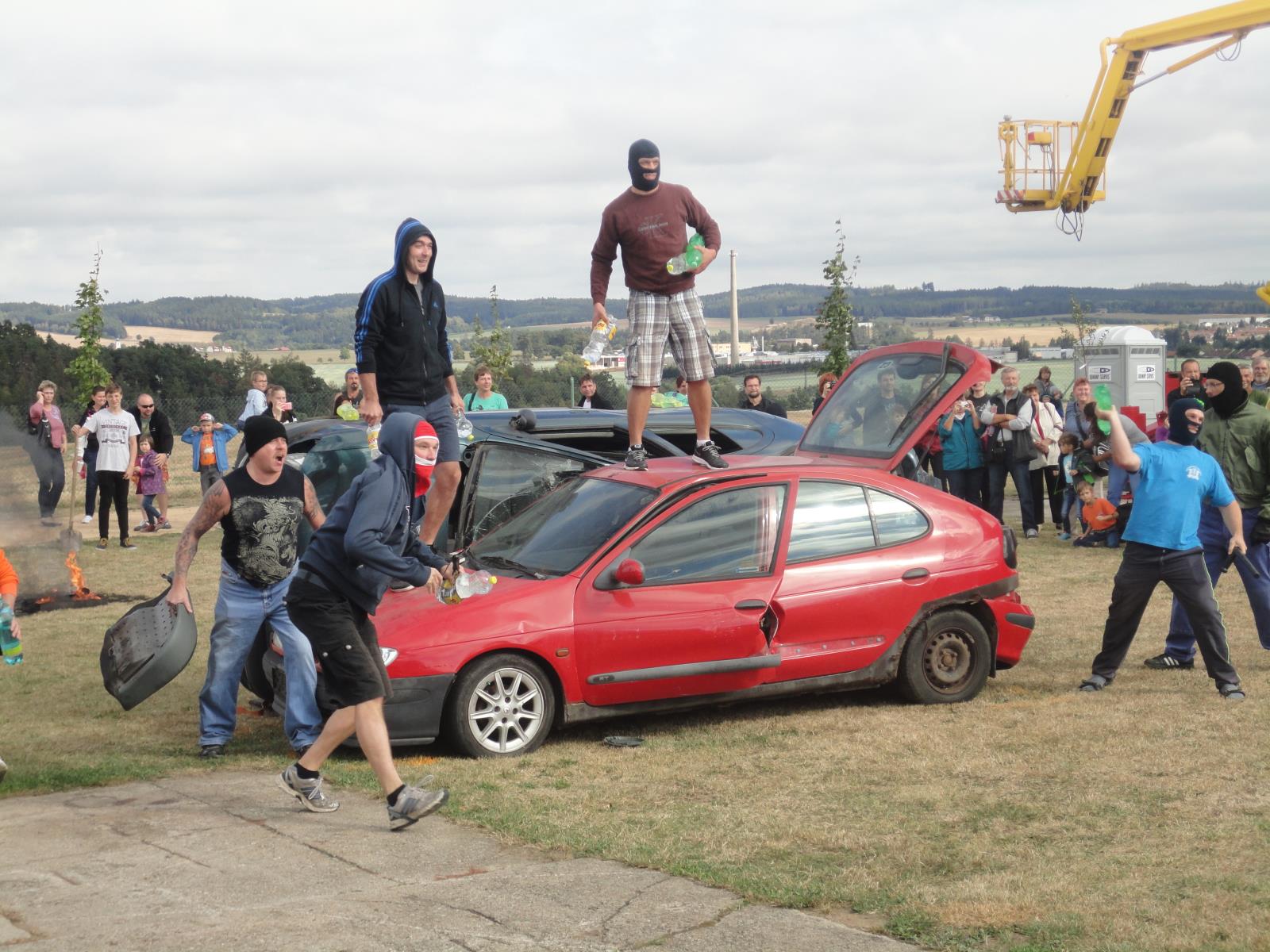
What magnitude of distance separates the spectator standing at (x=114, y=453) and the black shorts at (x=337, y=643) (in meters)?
11.9

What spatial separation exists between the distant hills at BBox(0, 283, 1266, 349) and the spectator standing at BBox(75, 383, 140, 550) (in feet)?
127

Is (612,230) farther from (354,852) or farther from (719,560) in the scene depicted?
(354,852)

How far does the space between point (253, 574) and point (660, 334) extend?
3.24m

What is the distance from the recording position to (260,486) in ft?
25.5

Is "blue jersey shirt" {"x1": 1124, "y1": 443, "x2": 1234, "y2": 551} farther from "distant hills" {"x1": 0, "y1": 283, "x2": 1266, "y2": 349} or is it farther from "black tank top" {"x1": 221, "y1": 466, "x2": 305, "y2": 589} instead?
"distant hills" {"x1": 0, "y1": 283, "x2": 1266, "y2": 349}

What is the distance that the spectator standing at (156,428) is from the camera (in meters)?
18.6

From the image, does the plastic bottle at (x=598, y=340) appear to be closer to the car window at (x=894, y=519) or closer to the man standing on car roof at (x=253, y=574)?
the car window at (x=894, y=519)

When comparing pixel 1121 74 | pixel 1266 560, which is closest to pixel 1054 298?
pixel 1121 74

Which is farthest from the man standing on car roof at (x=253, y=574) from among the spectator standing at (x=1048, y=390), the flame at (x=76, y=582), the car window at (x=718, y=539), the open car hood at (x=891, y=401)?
the spectator standing at (x=1048, y=390)

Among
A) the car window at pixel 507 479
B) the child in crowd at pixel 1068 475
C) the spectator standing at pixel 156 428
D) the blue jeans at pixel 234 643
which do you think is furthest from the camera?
the spectator standing at pixel 156 428

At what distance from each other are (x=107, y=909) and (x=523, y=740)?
2827mm

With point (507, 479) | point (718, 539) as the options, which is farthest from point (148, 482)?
point (718, 539)

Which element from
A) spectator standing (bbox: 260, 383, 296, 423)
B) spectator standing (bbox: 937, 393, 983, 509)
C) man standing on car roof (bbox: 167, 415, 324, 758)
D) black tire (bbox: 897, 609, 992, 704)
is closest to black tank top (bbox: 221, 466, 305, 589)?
man standing on car roof (bbox: 167, 415, 324, 758)

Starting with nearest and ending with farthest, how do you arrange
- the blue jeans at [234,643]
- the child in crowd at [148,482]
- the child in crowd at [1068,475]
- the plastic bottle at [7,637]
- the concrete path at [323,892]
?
the concrete path at [323,892]
the plastic bottle at [7,637]
the blue jeans at [234,643]
the child in crowd at [1068,475]
the child in crowd at [148,482]
